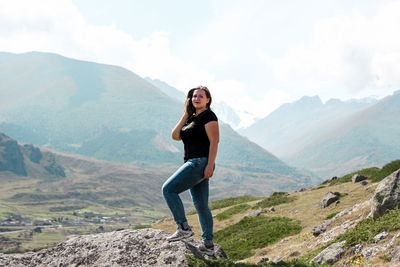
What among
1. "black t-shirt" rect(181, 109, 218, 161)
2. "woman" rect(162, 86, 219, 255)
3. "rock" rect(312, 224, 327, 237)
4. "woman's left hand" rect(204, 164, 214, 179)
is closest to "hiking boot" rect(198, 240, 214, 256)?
"woman" rect(162, 86, 219, 255)

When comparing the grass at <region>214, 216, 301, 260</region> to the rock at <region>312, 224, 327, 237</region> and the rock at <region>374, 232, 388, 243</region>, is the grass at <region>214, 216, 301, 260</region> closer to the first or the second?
the rock at <region>312, 224, 327, 237</region>

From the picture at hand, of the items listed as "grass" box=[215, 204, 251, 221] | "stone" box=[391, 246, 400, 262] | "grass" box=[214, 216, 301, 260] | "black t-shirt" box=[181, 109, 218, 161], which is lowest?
"grass" box=[215, 204, 251, 221]

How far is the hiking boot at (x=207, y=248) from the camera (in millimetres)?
10258

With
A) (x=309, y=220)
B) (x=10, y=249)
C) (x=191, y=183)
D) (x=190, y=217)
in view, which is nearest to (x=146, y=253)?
(x=191, y=183)

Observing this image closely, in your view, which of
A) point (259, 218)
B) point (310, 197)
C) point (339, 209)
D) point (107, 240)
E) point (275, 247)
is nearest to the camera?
point (107, 240)

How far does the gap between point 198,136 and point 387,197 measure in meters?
10.7

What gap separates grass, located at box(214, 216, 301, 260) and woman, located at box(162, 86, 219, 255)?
13.2 meters

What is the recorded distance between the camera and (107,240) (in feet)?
35.7

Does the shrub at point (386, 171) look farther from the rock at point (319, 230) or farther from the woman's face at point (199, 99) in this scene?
the woman's face at point (199, 99)

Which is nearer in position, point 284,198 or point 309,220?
point 309,220

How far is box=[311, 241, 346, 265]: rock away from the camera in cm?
1377

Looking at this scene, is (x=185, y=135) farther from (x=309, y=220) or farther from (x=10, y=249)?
(x=10, y=249)

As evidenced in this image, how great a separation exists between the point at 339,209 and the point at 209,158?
1895 centimetres

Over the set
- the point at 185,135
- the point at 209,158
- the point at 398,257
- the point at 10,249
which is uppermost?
the point at 185,135
